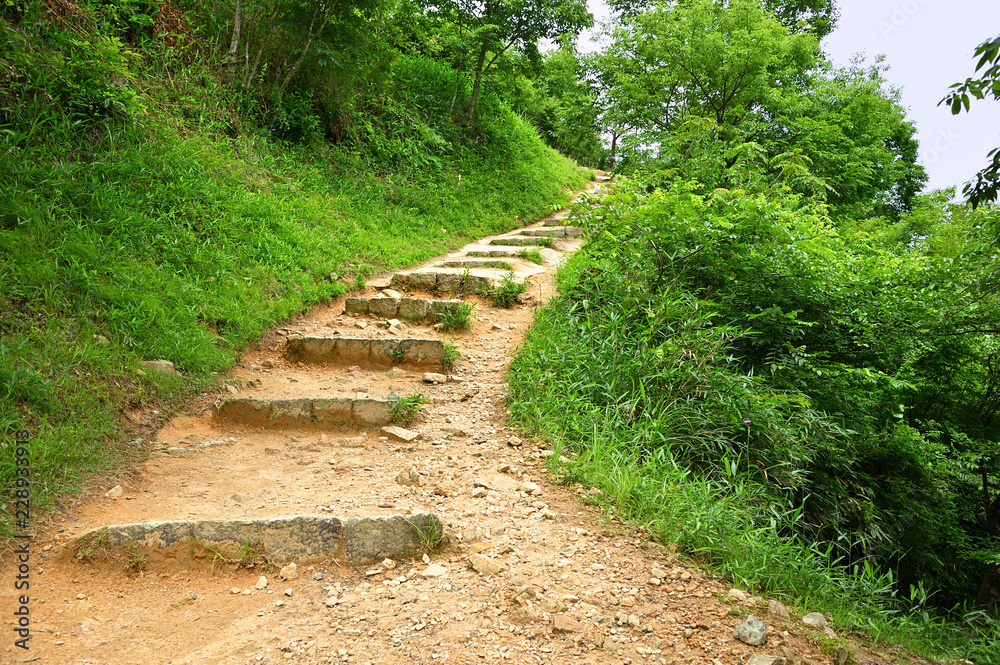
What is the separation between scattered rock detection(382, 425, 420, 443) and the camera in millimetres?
3615

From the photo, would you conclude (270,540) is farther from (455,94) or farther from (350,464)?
(455,94)

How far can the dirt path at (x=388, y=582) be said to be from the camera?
6.56ft

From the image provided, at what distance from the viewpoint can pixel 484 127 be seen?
11.2 meters

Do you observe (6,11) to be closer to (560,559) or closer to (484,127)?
(560,559)

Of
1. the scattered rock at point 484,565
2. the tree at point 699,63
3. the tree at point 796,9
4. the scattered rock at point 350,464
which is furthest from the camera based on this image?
the tree at point 796,9

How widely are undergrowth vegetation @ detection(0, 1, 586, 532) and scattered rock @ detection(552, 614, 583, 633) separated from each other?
7.68 ft

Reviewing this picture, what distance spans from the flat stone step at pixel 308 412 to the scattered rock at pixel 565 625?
6.65 ft

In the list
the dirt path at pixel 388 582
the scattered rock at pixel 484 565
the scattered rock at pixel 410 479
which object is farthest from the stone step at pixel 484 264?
the scattered rock at pixel 484 565

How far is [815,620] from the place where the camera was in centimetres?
225

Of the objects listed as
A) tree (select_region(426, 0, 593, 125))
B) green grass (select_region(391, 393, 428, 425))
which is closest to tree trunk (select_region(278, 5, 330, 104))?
tree (select_region(426, 0, 593, 125))

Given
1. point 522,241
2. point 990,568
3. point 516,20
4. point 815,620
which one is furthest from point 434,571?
point 516,20

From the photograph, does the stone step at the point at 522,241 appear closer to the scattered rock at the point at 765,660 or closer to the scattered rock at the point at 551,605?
the scattered rock at the point at 551,605

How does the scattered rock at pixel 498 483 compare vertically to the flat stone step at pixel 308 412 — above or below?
above

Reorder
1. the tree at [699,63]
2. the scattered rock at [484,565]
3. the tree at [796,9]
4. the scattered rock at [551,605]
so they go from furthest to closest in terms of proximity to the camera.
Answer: the tree at [796,9], the tree at [699,63], the scattered rock at [484,565], the scattered rock at [551,605]
